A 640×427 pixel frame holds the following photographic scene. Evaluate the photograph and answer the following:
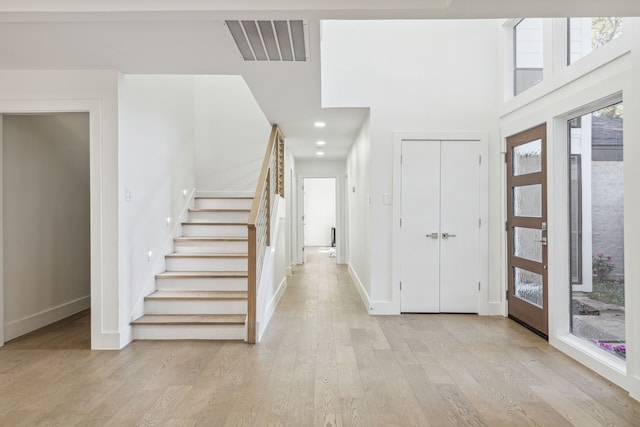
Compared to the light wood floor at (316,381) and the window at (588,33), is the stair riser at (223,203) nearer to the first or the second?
the light wood floor at (316,381)

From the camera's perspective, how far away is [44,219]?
169 inches

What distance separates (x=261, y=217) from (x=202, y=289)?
3.18ft

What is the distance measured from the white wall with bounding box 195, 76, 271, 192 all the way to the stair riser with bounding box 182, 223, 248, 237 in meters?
1.60

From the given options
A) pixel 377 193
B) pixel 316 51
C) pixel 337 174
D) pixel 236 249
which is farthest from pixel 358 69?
pixel 337 174

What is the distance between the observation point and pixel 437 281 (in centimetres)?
473

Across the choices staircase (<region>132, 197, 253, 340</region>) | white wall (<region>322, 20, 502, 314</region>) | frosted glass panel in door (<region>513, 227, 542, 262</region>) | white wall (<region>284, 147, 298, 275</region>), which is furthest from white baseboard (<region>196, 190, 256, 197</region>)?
frosted glass panel in door (<region>513, 227, 542, 262</region>)

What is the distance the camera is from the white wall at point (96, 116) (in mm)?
3484

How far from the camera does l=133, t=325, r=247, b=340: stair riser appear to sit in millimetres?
3711

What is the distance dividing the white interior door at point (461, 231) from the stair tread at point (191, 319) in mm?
2415

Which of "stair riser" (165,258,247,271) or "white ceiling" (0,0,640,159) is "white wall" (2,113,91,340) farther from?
"stair riser" (165,258,247,271)

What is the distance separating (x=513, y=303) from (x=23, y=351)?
4.80 meters

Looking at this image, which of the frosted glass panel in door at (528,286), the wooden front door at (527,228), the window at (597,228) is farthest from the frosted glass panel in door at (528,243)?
the window at (597,228)

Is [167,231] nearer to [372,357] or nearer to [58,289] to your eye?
[58,289]

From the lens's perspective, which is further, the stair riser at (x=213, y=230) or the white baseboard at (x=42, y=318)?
the stair riser at (x=213, y=230)
